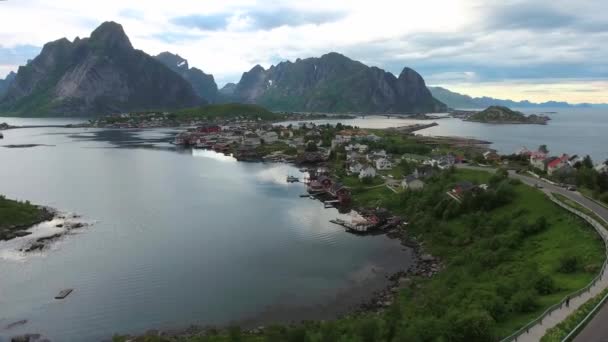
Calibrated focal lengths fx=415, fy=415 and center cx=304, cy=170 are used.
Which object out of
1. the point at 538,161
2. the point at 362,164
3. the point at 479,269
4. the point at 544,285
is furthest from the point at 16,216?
the point at 538,161

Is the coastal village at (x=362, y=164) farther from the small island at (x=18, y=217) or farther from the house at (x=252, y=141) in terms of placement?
the small island at (x=18, y=217)

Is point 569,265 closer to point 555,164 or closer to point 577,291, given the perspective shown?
point 577,291

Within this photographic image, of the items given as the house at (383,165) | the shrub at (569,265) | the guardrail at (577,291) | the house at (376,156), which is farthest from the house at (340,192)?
the shrub at (569,265)

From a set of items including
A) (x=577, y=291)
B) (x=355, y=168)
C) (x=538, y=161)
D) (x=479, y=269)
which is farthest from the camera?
(x=355, y=168)

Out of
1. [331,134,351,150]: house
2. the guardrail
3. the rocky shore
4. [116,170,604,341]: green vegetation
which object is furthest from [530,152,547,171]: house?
the rocky shore

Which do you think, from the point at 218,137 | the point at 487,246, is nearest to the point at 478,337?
the point at 487,246

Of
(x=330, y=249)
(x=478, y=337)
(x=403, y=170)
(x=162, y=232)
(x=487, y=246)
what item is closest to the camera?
(x=478, y=337)

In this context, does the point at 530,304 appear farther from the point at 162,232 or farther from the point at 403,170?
the point at 403,170
